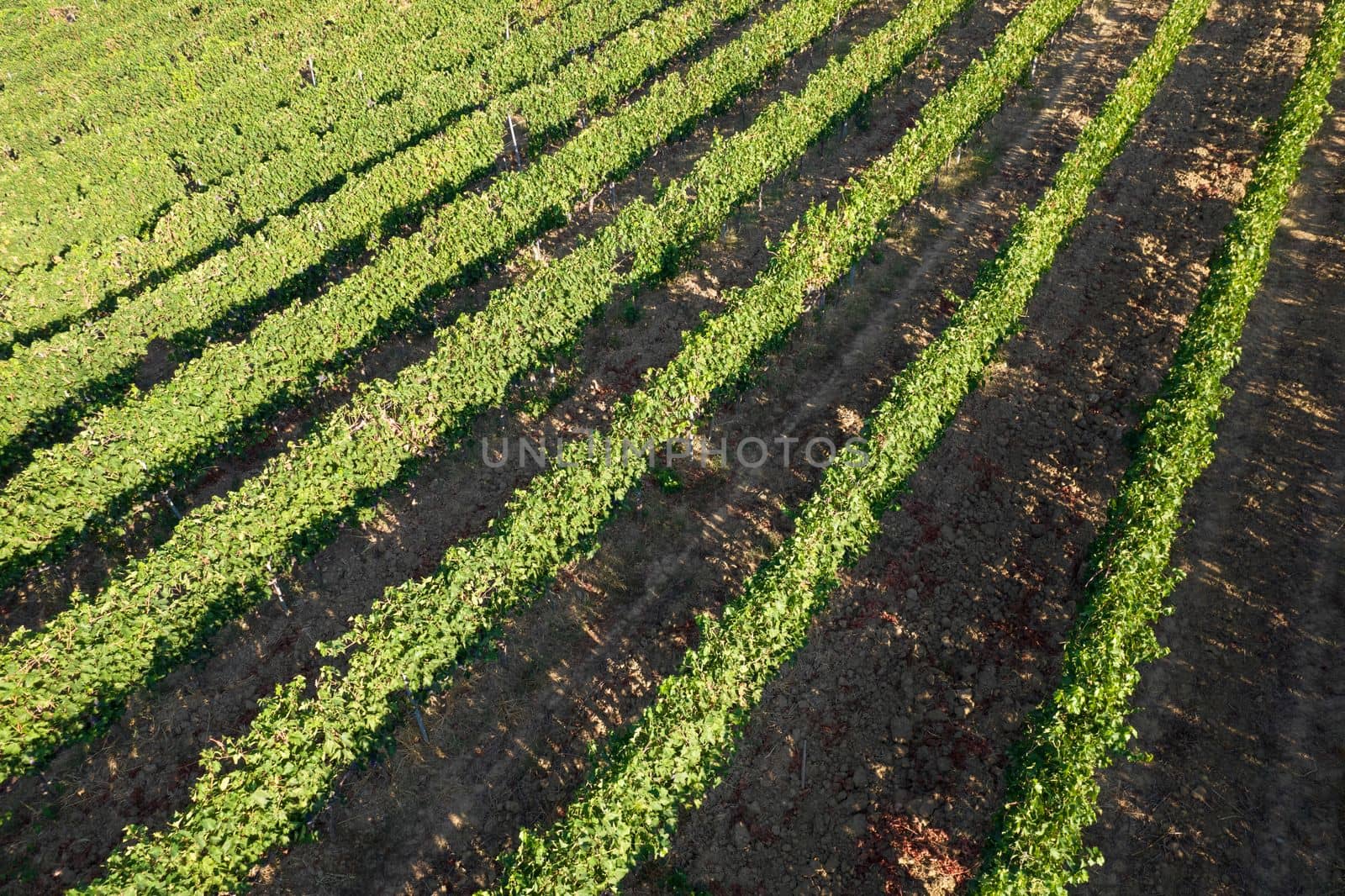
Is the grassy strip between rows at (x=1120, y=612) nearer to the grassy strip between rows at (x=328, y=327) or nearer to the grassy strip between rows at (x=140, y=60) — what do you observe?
the grassy strip between rows at (x=328, y=327)

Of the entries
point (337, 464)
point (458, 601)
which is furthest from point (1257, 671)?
point (337, 464)

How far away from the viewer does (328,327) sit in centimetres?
2317

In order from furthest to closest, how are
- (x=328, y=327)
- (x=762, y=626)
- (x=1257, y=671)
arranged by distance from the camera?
1. (x=328, y=327)
2. (x=1257, y=671)
3. (x=762, y=626)

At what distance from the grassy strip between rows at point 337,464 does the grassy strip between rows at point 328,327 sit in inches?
16.3

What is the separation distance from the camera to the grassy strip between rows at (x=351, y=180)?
25422 mm

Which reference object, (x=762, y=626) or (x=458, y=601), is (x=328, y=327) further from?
(x=762, y=626)

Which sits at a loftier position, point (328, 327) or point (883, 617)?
point (328, 327)

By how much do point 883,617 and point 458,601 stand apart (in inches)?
386

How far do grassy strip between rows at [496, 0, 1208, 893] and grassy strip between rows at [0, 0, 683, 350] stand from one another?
18876 mm

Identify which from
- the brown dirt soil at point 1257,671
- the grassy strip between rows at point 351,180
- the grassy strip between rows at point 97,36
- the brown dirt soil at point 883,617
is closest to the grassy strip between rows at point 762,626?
the brown dirt soil at point 883,617

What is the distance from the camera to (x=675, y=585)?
1903 cm

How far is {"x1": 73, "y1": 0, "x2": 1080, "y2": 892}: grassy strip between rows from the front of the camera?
13.6 m

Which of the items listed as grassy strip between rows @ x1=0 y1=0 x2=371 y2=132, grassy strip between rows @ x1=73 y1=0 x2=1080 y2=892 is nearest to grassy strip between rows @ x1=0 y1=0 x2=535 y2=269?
grassy strip between rows @ x1=0 y1=0 x2=371 y2=132

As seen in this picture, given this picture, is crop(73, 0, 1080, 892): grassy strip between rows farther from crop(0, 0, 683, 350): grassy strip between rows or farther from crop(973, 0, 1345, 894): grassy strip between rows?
crop(0, 0, 683, 350): grassy strip between rows
